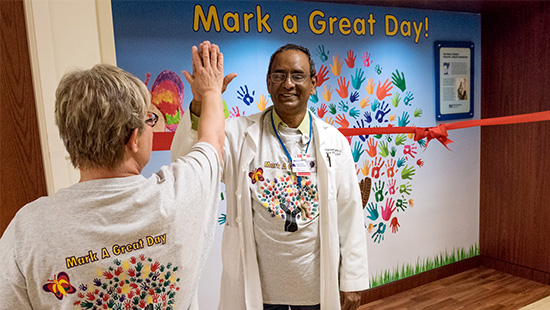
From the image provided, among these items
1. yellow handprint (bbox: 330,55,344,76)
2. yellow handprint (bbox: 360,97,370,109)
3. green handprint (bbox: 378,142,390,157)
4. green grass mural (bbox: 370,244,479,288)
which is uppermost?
yellow handprint (bbox: 330,55,344,76)

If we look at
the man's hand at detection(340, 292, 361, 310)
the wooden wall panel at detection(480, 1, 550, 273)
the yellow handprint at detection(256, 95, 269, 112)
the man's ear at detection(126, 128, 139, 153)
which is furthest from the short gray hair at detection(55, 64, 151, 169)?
the wooden wall panel at detection(480, 1, 550, 273)

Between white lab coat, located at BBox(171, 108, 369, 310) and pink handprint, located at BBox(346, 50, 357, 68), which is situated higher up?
pink handprint, located at BBox(346, 50, 357, 68)

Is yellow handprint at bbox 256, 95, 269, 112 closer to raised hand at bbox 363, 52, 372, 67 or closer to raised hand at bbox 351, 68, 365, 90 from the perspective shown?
raised hand at bbox 351, 68, 365, 90

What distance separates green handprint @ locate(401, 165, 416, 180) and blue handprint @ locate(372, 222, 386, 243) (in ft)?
1.56

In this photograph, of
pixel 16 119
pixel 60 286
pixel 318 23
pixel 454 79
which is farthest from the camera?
pixel 454 79

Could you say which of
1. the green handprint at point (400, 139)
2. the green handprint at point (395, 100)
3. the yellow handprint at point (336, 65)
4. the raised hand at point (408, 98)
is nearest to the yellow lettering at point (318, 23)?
the yellow handprint at point (336, 65)

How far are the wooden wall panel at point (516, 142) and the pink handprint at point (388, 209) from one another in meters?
1.30

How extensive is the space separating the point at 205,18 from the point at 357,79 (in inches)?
52.9

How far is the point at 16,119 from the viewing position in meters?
1.52

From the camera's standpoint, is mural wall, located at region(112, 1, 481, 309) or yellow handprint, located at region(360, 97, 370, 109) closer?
mural wall, located at region(112, 1, 481, 309)

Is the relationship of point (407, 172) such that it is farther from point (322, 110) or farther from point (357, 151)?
point (322, 110)

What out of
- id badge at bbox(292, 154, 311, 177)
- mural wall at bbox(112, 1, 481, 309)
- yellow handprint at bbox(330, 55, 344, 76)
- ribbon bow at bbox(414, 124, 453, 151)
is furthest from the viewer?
yellow handprint at bbox(330, 55, 344, 76)

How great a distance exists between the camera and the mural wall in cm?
250

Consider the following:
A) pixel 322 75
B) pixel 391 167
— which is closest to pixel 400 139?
pixel 391 167
